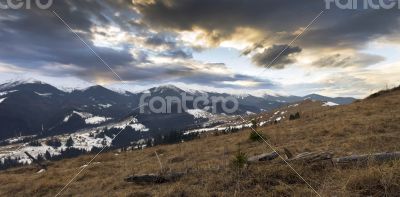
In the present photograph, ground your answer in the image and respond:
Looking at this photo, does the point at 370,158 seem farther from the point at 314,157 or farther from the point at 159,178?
the point at 159,178

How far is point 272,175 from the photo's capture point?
10.4 metres

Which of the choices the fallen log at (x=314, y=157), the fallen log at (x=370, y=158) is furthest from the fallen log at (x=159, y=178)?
the fallen log at (x=370, y=158)

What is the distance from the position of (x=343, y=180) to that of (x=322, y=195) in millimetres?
1107

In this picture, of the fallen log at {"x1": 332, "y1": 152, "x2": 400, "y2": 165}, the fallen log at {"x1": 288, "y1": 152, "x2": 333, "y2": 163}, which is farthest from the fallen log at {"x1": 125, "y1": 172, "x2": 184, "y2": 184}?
the fallen log at {"x1": 332, "y1": 152, "x2": 400, "y2": 165}

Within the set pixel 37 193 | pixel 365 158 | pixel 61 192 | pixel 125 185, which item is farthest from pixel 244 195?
pixel 37 193

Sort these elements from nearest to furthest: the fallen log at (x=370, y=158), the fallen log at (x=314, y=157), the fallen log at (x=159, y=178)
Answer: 1. the fallen log at (x=370, y=158)
2. the fallen log at (x=314, y=157)
3. the fallen log at (x=159, y=178)

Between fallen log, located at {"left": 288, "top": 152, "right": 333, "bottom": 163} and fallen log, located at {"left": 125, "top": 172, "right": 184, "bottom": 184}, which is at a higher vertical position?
fallen log, located at {"left": 288, "top": 152, "right": 333, "bottom": 163}

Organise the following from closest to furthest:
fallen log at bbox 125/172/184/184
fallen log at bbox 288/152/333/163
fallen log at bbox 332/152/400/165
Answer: fallen log at bbox 332/152/400/165
fallen log at bbox 288/152/333/163
fallen log at bbox 125/172/184/184

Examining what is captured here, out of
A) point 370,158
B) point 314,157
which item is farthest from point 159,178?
point 370,158

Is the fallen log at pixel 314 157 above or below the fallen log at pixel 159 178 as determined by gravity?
above

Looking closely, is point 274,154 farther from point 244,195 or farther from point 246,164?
point 244,195

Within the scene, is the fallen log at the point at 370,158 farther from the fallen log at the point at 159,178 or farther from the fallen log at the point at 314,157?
the fallen log at the point at 159,178

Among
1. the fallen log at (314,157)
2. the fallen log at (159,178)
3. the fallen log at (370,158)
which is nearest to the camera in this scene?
the fallen log at (370,158)

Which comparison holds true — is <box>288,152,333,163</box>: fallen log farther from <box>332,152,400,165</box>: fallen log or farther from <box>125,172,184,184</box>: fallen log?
<box>125,172,184,184</box>: fallen log
